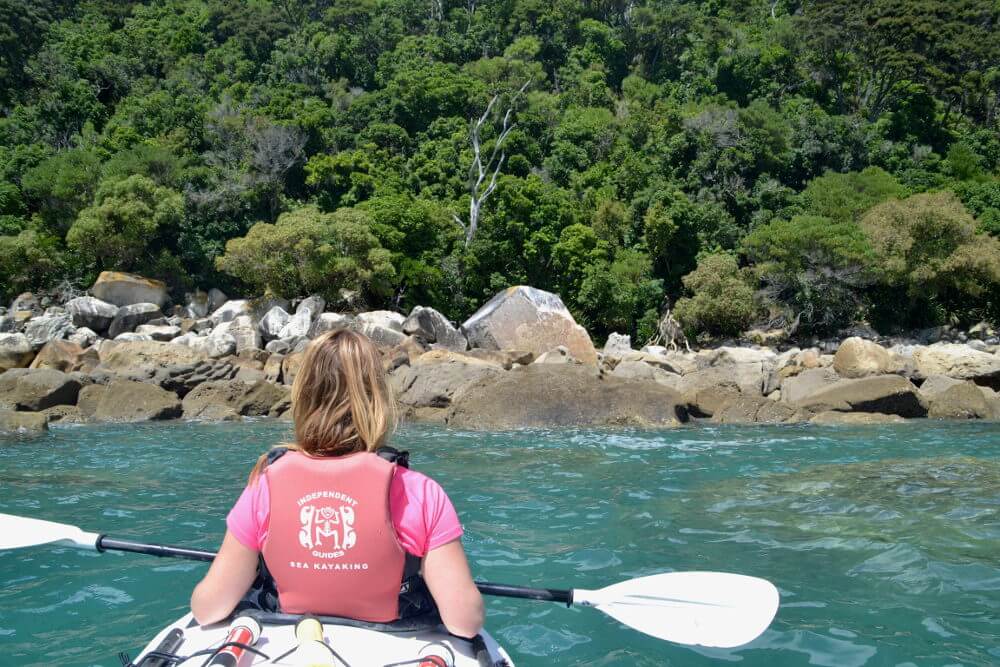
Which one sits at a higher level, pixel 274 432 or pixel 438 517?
pixel 438 517

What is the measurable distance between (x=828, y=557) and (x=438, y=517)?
3.69 metres

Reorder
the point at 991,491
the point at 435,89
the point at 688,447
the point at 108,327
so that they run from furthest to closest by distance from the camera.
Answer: the point at 435,89 < the point at 108,327 < the point at 688,447 < the point at 991,491

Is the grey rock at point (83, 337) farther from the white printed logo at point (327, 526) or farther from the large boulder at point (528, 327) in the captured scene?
the white printed logo at point (327, 526)

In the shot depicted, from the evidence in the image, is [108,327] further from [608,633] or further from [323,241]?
[608,633]

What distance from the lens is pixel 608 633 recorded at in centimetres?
380

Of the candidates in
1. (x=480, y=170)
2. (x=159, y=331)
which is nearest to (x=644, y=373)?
(x=159, y=331)

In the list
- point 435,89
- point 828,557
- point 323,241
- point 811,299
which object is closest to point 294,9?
point 435,89

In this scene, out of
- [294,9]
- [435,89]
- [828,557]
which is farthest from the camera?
[294,9]

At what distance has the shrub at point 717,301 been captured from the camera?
84.7 feet

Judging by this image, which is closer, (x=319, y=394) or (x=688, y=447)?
(x=319, y=394)

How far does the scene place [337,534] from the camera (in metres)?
2.14

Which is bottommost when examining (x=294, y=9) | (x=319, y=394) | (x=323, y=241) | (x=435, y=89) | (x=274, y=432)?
(x=274, y=432)

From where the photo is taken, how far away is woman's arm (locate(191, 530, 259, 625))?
2260mm

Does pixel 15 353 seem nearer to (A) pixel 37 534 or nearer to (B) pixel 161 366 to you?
(B) pixel 161 366
